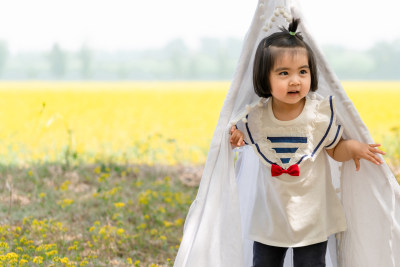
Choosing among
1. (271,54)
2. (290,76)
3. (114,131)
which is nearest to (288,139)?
(290,76)

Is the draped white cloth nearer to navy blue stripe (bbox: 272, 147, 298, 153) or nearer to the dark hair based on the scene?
the dark hair

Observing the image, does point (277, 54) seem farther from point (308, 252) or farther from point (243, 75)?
point (308, 252)

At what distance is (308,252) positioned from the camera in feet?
9.14

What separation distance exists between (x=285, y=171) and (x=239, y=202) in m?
0.30

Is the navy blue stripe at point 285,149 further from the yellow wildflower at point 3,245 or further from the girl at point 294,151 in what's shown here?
the yellow wildflower at point 3,245

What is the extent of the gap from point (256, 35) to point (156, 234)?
6.83 ft

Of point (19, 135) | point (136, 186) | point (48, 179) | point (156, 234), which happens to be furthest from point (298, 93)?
point (19, 135)

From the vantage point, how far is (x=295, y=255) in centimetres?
284

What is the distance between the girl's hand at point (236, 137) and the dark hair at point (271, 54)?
0.22 m

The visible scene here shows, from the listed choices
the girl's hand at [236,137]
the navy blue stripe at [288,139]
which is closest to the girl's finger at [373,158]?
the navy blue stripe at [288,139]

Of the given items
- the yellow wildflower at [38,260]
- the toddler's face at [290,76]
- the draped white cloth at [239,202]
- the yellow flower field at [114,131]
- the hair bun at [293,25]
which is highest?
the hair bun at [293,25]

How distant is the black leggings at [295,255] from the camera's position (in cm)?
279

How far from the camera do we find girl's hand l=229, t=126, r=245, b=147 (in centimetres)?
275

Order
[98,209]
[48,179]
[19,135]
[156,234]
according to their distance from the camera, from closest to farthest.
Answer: [156,234] → [98,209] → [48,179] → [19,135]
